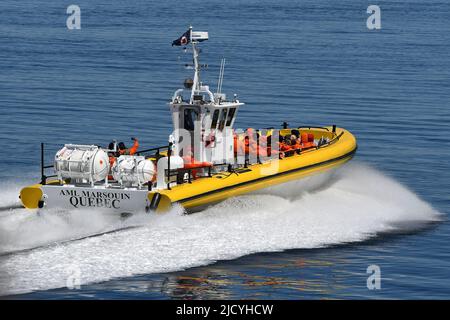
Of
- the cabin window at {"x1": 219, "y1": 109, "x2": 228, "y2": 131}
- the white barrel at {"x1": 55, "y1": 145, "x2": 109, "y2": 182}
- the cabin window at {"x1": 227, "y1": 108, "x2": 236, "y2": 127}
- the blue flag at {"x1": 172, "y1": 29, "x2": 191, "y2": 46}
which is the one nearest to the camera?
the white barrel at {"x1": 55, "y1": 145, "x2": 109, "y2": 182}

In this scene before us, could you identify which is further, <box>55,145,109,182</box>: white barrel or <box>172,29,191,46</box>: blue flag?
<box>172,29,191,46</box>: blue flag

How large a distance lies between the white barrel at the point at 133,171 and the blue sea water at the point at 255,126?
4.01 ft

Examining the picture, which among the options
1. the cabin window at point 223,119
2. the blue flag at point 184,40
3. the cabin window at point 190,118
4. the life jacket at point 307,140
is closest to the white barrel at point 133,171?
the cabin window at point 190,118

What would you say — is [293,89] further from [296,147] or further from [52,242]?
[52,242]

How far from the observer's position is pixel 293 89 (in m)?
52.8

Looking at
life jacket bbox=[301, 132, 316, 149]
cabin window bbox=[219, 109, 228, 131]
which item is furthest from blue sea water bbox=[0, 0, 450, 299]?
cabin window bbox=[219, 109, 228, 131]

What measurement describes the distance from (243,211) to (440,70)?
39916mm

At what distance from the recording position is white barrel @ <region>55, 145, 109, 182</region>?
74.5 feet

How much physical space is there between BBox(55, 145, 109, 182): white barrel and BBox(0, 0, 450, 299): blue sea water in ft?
3.72

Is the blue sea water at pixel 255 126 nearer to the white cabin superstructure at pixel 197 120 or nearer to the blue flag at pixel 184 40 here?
the white cabin superstructure at pixel 197 120

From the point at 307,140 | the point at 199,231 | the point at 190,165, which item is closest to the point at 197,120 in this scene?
the point at 190,165

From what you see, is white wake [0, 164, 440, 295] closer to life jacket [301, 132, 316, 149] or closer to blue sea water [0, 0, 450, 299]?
blue sea water [0, 0, 450, 299]
